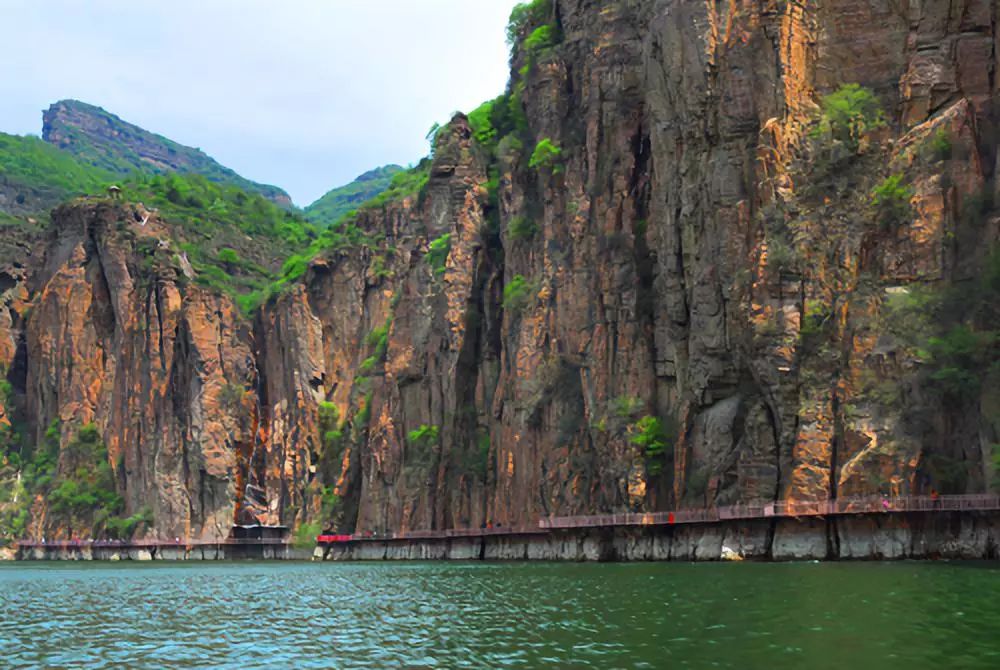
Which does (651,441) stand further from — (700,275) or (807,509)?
(807,509)

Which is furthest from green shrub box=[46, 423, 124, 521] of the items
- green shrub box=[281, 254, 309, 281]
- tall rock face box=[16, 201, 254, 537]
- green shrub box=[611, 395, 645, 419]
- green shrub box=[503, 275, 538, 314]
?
green shrub box=[611, 395, 645, 419]

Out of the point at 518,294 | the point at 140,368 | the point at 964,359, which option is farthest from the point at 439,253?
the point at 964,359

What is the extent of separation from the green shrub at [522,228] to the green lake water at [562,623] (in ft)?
181

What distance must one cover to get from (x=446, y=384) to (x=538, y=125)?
1068 inches

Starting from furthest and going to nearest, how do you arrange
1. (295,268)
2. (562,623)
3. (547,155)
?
1. (295,268)
2. (547,155)
3. (562,623)

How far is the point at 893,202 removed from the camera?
252ft

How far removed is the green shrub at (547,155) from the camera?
11150 cm

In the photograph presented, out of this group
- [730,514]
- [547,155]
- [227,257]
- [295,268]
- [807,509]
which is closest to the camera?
[807,509]

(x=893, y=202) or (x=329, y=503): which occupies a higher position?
(x=893, y=202)

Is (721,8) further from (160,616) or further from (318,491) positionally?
(318,491)

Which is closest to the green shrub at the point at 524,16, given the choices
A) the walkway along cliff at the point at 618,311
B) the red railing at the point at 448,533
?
the walkway along cliff at the point at 618,311

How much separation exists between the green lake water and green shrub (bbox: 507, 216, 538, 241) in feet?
181

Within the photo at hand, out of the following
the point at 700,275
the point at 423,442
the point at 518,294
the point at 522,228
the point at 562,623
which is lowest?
the point at 562,623

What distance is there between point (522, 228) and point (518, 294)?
706 cm
